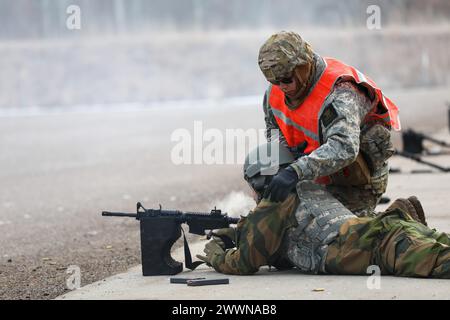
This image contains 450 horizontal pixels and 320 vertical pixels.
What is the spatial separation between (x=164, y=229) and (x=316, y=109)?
950mm

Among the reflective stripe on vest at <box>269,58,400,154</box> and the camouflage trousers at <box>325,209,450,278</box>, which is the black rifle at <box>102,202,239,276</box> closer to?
the reflective stripe on vest at <box>269,58,400,154</box>

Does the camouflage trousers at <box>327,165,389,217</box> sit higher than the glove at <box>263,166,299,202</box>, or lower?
lower

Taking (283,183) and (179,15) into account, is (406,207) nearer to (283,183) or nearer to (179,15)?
(283,183)

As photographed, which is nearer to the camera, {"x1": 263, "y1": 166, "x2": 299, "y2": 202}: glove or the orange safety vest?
{"x1": 263, "y1": 166, "x2": 299, "y2": 202}: glove

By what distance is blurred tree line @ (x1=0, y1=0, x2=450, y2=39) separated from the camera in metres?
45.6

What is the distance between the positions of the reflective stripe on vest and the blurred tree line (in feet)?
126

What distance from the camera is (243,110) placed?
29328 millimetres

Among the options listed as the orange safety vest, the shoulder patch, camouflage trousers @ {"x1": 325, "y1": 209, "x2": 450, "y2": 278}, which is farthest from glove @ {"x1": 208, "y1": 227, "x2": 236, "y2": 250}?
the shoulder patch

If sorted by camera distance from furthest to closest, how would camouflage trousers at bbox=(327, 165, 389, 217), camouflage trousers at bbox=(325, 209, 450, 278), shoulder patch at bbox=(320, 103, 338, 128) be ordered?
camouflage trousers at bbox=(327, 165, 389, 217), shoulder patch at bbox=(320, 103, 338, 128), camouflage trousers at bbox=(325, 209, 450, 278)

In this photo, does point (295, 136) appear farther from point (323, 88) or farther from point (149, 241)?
point (149, 241)

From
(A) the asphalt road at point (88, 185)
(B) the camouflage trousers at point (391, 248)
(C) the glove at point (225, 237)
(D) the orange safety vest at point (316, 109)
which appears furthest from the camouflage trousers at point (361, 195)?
(A) the asphalt road at point (88, 185)

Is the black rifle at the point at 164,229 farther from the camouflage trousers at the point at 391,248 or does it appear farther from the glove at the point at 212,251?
the camouflage trousers at the point at 391,248

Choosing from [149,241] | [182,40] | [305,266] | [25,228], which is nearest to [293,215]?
[305,266]
